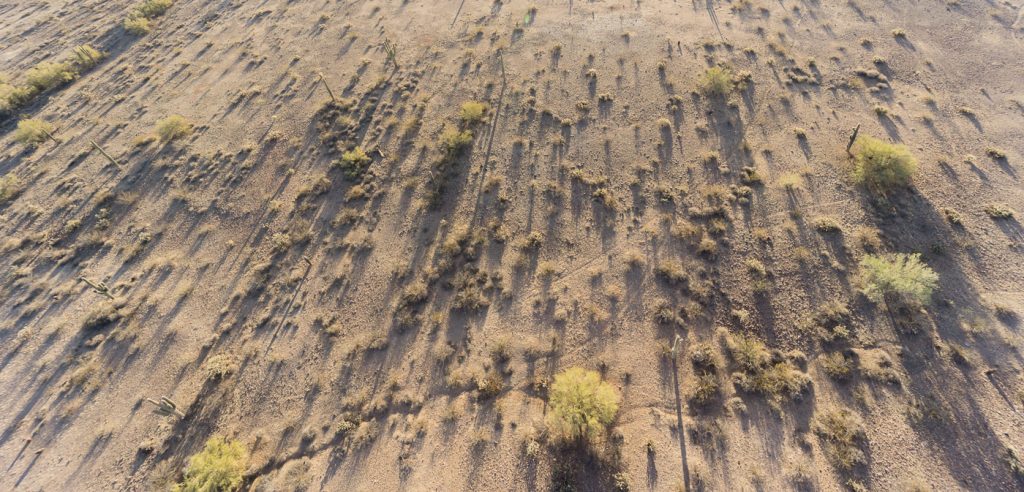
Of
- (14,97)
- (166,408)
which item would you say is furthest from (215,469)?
(14,97)

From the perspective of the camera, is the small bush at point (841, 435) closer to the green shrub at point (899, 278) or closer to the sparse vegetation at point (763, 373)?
the sparse vegetation at point (763, 373)

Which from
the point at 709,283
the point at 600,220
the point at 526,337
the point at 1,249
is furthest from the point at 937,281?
the point at 1,249

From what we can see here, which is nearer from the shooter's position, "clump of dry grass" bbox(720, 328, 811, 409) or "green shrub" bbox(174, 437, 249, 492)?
"green shrub" bbox(174, 437, 249, 492)

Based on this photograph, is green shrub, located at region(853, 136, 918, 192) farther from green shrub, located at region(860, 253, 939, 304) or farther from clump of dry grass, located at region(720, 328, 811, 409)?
clump of dry grass, located at region(720, 328, 811, 409)

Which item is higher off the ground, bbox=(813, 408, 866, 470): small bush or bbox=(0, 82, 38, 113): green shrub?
bbox=(0, 82, 38, 113): green shrub

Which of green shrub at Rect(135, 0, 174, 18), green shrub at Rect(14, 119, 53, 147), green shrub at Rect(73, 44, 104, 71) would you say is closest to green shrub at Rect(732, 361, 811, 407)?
green shrub at Rect(14, 119, 53, 147)

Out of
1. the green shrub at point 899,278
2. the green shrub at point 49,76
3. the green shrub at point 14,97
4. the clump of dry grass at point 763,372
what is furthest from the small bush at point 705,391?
the green shrub at point 14,97

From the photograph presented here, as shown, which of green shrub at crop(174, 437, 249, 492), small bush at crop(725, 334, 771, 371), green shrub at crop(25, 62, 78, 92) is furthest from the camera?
green shrub at crop(25, 62, 78, 92)

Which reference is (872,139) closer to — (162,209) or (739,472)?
(739,472)
